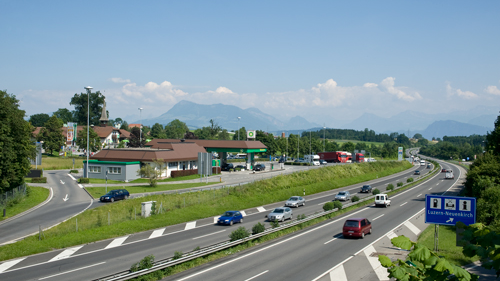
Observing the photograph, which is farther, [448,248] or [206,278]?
[448,248]

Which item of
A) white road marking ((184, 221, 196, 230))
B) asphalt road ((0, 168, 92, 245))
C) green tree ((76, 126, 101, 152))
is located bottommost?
white road marking ((184, 221, 196, 230))

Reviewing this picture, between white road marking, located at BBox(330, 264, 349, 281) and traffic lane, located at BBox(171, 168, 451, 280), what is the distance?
0.63 meters

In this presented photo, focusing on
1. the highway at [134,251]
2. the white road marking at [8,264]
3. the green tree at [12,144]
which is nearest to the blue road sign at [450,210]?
the highway at [134,251]

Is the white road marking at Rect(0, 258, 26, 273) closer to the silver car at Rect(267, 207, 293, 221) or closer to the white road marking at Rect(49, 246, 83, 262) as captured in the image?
the white road marking at Rect(49, 246, 83, 262)

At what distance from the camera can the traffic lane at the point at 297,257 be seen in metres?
17.5

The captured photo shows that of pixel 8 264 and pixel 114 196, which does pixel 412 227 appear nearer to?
pixel 8 264

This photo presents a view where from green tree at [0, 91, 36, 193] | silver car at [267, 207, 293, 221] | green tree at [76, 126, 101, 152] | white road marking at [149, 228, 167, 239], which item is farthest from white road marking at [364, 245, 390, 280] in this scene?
green tree at [76, 126, 101, 152]

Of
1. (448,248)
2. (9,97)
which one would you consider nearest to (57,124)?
(9,97)

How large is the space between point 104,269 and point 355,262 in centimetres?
1357

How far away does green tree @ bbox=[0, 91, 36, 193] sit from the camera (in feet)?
126

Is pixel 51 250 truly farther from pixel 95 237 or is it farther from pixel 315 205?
pixel 315 205

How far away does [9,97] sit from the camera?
40.8 metres

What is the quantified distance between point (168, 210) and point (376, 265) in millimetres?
22332

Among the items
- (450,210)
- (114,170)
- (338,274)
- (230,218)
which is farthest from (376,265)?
(114,170)
